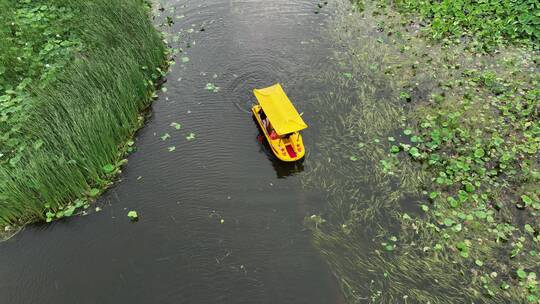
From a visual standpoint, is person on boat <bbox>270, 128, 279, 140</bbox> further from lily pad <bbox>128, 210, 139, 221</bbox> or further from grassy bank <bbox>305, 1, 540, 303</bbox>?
lily pad <bbox>128, 210, 139, 221</bbox>

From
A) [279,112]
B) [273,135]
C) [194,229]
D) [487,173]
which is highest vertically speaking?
[279,112]

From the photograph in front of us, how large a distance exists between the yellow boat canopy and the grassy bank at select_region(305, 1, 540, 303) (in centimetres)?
142

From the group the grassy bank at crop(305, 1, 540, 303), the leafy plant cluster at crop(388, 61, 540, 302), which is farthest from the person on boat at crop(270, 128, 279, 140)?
the leafy plant cluster at crop(388, 61, 540, 302)

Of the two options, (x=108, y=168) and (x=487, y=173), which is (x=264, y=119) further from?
(x=487, y=173)

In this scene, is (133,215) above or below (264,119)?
below

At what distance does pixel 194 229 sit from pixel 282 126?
12.5 ft

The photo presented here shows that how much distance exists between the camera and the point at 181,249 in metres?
9.16

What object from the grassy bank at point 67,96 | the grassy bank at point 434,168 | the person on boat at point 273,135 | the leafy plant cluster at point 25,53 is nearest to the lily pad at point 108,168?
the grassy bank at point 67,96

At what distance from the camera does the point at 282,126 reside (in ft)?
34.3

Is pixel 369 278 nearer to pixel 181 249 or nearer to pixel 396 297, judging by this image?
pixel 396 297

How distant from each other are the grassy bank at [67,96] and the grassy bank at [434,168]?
21.3ft

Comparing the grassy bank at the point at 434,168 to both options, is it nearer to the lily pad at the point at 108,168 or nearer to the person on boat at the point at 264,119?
the person on boat at the point at 264,119

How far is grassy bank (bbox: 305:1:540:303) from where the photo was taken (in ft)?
27.8

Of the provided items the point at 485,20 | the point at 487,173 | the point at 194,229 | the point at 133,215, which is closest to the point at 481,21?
the point at 485,20
